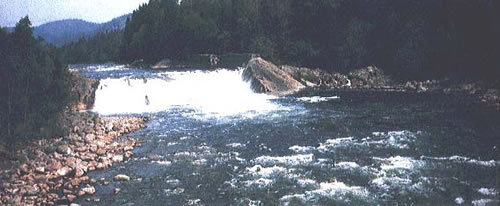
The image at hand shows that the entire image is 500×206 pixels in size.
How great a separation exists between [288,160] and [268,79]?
26441 millimetres

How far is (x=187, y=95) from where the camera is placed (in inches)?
1800

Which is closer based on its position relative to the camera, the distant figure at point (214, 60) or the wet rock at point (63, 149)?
the wet rock at point (63, 149)

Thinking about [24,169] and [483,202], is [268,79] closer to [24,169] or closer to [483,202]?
[24,169]

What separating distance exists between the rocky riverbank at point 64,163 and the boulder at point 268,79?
18651 mm

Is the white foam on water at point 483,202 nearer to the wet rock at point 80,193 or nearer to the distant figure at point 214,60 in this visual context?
the wet rock at point 80,193

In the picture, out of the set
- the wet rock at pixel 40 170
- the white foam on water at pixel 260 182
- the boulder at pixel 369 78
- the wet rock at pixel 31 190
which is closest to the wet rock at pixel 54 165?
the wet rock at pixel 40 170

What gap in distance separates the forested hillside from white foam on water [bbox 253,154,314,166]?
1237 inches

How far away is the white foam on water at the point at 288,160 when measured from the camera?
20.8 m

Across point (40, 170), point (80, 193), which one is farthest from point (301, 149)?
point (40, 170)

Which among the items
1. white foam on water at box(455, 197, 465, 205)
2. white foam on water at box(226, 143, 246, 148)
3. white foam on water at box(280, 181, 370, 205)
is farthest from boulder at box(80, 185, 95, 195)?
white foam on water at box(455, 197, 465, 205)

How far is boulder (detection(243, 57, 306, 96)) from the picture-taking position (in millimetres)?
46219

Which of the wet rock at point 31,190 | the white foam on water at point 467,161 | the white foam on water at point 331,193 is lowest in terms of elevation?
the wet rock at point 31,190

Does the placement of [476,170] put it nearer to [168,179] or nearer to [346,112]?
[168,179]

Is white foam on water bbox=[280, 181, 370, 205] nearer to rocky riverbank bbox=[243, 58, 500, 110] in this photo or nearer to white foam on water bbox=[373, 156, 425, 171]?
white foam on water bbox=[373, 156, 425, 171]
